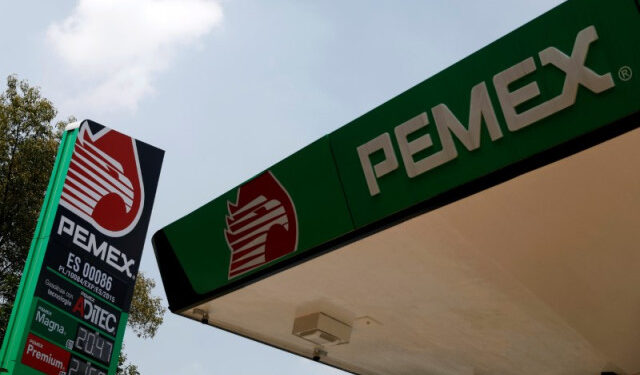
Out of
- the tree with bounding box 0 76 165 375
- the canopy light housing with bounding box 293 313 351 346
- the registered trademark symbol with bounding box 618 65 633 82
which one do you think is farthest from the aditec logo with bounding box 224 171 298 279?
the tree with bounding box 0 76 165 375

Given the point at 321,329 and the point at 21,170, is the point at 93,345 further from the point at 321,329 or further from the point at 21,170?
the point at 21,170

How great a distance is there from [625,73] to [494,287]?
8.06 feet

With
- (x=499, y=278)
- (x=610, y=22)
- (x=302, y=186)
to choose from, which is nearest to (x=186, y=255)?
(x=302, y=186)

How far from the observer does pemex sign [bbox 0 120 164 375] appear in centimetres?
906

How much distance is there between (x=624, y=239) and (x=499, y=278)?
0.99m

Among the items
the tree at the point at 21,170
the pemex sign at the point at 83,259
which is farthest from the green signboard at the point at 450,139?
the tree at the point at 21,170

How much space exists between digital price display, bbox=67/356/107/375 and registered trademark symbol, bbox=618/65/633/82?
A: 27.5ft

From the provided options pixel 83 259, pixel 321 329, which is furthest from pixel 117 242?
pixel 321 329

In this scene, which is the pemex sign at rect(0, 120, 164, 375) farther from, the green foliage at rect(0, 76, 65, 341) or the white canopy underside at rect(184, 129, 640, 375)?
the green foliage at rect(0, 76, 65, 341)

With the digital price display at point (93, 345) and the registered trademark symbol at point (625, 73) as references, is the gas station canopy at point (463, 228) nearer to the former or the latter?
the registered trademark symbol at point (625, 73)

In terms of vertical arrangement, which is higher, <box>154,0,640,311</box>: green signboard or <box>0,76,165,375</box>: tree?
<box>0,76,165,375</box>: tree

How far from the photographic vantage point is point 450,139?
4.15m

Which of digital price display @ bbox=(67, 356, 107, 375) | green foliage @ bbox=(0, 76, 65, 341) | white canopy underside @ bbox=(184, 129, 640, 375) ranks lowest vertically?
white canopy underside @ bbox=(184, 129, 640, 375)

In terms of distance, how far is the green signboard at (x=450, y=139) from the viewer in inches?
142
